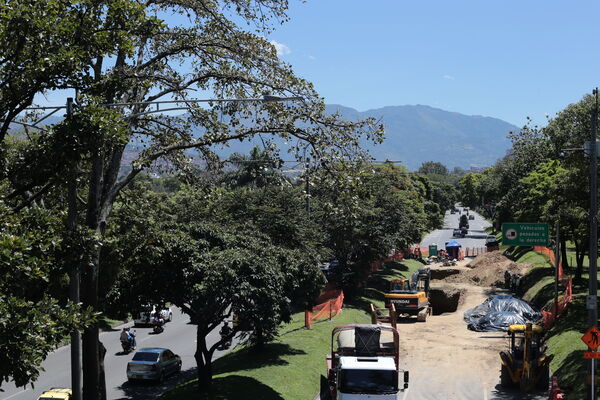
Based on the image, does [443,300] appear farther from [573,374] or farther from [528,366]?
[528,366]

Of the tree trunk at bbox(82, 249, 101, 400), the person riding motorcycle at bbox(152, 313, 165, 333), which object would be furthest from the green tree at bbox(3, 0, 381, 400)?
the person riding motorcycle at bbox(152, 313, 165, 333)

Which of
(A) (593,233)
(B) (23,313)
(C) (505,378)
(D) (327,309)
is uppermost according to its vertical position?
(A) (593,233)

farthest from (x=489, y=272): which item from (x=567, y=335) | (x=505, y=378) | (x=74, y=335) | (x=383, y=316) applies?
(x=74, y=335)

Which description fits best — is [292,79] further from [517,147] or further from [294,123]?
[517,147]

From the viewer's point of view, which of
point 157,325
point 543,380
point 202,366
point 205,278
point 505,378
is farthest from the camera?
point 157,325

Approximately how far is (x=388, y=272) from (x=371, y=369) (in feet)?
151

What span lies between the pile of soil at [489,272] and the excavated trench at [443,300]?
1299 cm

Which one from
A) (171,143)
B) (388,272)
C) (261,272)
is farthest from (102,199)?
(388,272)

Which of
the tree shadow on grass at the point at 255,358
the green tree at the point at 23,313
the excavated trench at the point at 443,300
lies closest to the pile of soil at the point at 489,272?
Result: the excavated trench at the point at 443,300

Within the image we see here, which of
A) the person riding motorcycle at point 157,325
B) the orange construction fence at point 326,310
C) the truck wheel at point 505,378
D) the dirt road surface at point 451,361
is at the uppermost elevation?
the orange construction fence at point 326,310

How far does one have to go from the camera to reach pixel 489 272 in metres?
61.0

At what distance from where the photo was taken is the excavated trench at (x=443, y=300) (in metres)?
45.9

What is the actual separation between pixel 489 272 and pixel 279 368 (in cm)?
3877

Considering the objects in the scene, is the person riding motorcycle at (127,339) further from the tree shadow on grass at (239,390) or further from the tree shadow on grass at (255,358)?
the tree shadow on grass at (239,390)
